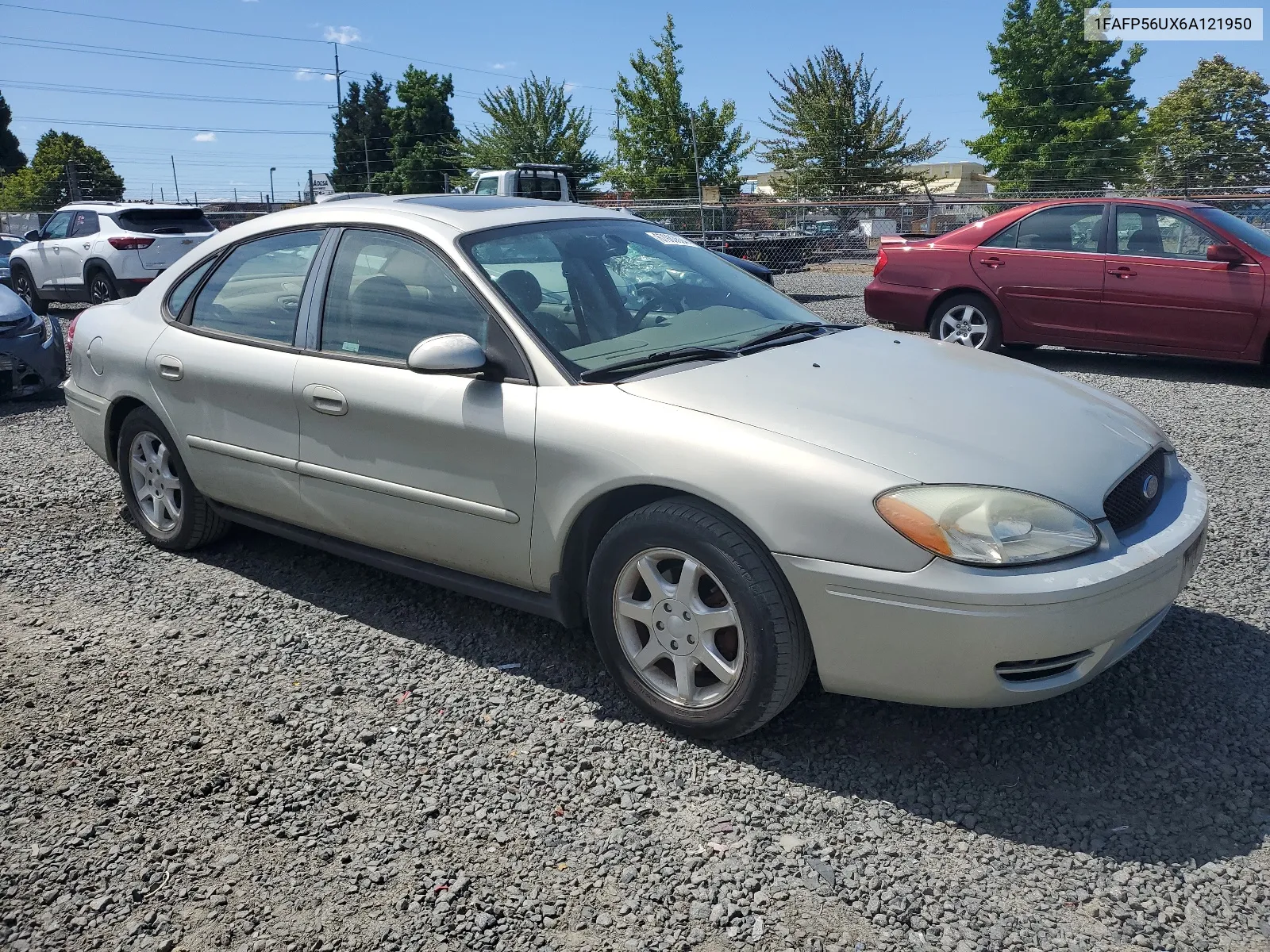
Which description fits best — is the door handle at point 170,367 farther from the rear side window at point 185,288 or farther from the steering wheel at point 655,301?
the steering wheel at point 655,301

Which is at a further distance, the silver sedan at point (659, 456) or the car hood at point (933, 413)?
the car hood at point (933, 413)

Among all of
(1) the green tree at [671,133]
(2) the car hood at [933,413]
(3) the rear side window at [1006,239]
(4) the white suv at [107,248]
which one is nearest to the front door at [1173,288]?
(3) the rear side window at [1006,239]

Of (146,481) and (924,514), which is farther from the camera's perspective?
(146,481)

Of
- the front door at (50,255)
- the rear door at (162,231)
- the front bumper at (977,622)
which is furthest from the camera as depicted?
the front door at (50,255)

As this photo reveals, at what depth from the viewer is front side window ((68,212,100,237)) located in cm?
1540

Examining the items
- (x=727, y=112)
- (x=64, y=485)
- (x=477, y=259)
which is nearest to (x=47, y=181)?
(x=727, y=112)

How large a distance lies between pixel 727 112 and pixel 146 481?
36161 millimetres

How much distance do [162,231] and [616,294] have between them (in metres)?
14.0

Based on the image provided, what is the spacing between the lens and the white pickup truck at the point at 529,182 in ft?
59.6

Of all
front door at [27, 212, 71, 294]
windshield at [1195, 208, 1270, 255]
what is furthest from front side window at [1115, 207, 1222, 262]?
front door at [27, 212, 71, 294]

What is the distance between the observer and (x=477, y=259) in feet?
11.9

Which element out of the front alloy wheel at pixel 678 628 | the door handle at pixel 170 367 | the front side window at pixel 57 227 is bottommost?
the front alloy wheel at pixel 678 628

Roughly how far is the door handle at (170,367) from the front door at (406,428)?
2.66ft

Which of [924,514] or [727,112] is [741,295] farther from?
[727,112]
